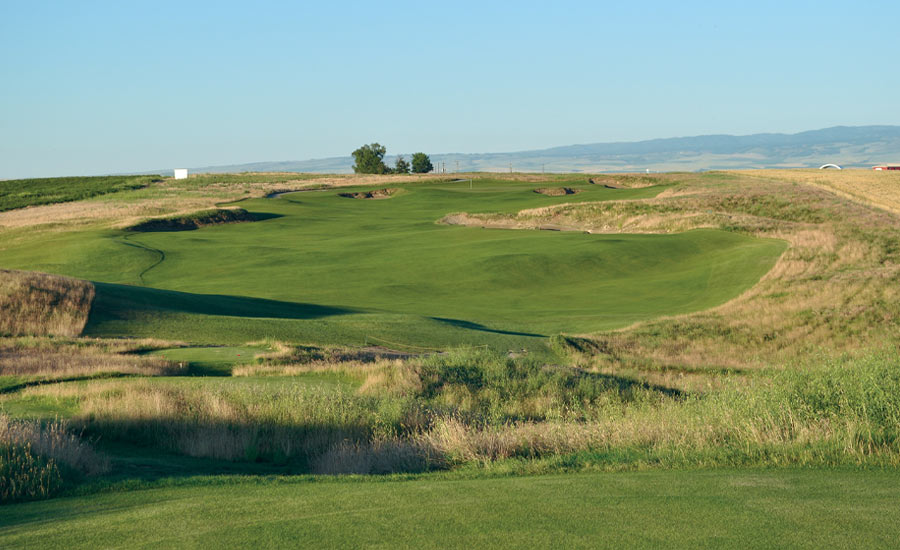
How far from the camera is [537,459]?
10.2 meters

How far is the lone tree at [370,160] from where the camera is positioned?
16262 centimetres

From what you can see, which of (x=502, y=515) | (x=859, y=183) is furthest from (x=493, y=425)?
(x=859, y=183)

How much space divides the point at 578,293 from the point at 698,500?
33090mm

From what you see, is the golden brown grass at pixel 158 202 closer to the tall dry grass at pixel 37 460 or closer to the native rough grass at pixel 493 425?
the native rough grass at pixel 493 425

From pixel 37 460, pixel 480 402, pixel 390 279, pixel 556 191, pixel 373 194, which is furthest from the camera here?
pixel 373 194

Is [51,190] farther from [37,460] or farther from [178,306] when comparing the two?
[37,460]

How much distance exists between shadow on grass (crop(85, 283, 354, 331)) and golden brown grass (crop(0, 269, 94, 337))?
0.40 meters

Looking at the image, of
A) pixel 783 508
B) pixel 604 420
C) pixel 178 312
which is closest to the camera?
pixel 783 508

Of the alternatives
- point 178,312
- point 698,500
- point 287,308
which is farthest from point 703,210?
point 698,500

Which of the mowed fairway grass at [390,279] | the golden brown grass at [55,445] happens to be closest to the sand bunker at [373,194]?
the mowed fairway grass at [390,279]

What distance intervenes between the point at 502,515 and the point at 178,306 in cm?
2298

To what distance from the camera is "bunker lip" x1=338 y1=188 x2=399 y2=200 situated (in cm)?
9986

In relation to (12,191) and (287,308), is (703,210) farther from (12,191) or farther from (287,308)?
(12,191)

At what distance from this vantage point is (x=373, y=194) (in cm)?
10225
